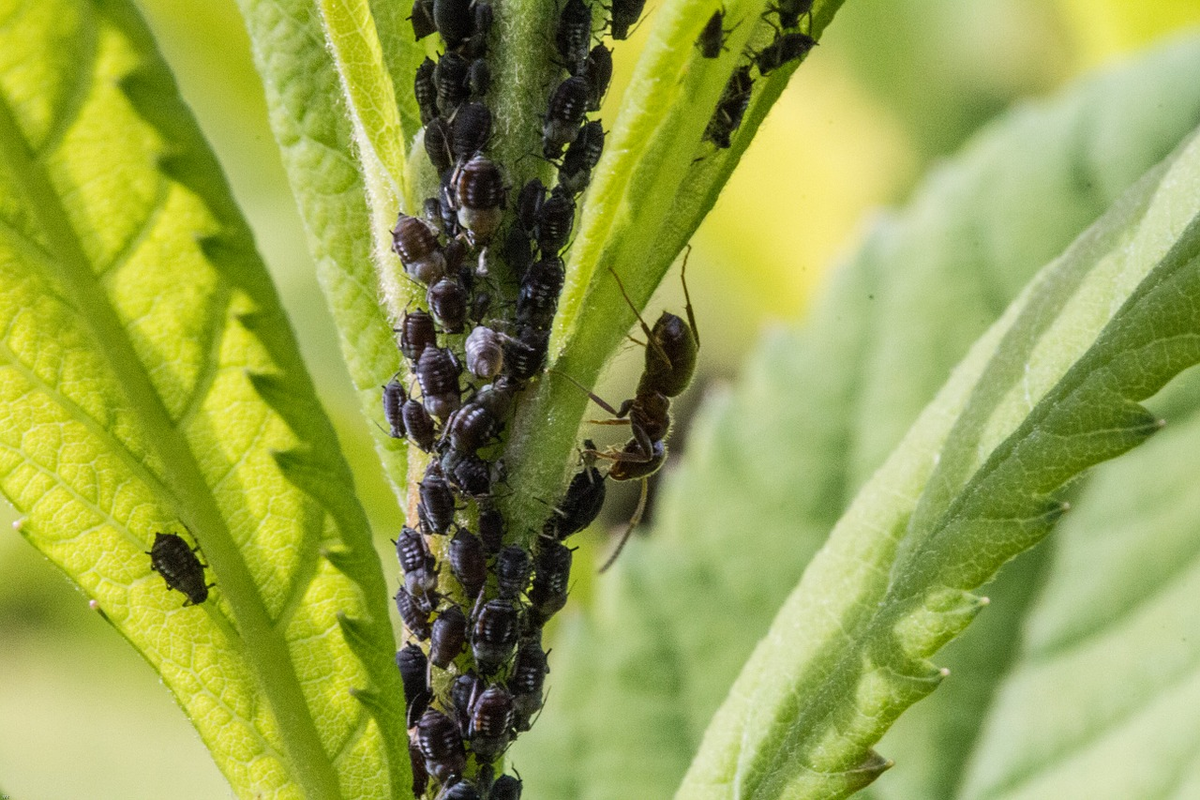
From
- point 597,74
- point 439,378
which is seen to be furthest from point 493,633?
point 597,74

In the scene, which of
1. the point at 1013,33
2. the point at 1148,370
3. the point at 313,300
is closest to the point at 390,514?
the point at 313,300

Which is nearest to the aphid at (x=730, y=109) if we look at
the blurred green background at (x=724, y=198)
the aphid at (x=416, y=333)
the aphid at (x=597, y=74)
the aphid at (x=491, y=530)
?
the aphid at (x=597, y=74)

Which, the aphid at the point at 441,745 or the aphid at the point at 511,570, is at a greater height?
the aphid at the point at 511,570

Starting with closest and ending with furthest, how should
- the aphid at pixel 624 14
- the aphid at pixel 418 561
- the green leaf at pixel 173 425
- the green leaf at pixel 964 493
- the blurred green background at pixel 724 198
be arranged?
1. the green leaf at pixel 173 425
2. the green leaf at pixel 964 493
3. the aphid at pixel 418 561
4. the aphid at pixel 624 14
5. the blurred green background at pixel 724 198


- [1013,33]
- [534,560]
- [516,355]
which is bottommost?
[534,560]

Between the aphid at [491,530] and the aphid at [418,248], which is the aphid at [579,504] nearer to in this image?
Answer: the aphid at [491,530]

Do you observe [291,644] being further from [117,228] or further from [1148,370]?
[1148,370]

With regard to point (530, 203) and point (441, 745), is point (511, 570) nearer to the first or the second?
point (441, 745)
